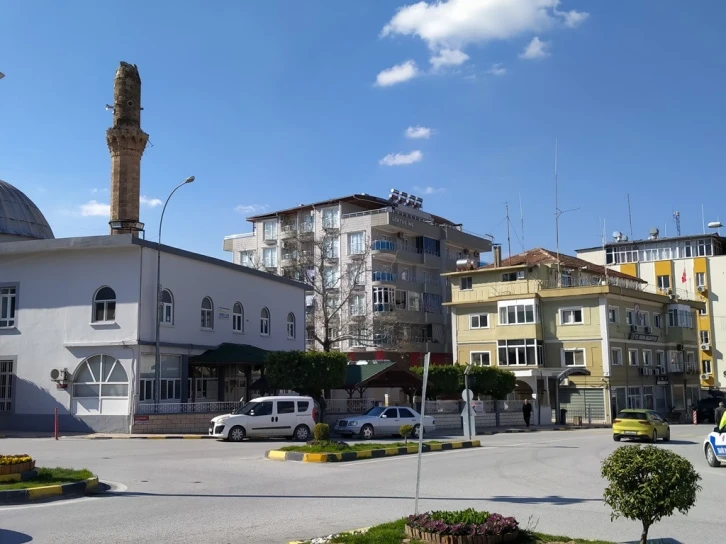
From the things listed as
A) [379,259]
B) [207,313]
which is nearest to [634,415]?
[207,313]

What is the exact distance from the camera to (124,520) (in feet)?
35.2

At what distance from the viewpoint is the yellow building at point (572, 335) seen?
5172 centimetres

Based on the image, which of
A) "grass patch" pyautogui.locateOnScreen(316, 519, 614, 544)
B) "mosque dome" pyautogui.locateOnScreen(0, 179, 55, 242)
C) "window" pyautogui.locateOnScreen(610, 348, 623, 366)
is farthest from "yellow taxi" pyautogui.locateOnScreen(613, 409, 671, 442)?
"mosque dome" pyautogui.locateOnScreen(0, 179, 55, 242)

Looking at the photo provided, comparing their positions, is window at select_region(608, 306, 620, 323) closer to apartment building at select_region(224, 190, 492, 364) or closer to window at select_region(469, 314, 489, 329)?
window at select_region(469, 314, 489, 329)

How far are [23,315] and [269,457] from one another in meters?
19.3

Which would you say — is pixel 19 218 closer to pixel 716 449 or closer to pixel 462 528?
pixel 716 449

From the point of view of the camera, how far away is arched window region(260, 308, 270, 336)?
4361 cm

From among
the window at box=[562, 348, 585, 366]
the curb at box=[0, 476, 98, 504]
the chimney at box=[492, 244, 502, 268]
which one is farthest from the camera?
the chimney at box=[492, 244, 502, 268]

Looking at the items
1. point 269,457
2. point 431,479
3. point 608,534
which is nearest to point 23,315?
point 269,457

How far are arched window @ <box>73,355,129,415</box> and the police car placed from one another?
22.9 m

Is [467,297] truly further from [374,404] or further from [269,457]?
[269,457]

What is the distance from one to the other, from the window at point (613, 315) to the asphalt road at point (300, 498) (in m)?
30.5

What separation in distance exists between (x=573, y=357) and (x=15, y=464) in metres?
44.3

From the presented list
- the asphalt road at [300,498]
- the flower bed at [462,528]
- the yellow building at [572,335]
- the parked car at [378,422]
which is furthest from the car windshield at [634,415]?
the flower bed at [462,528]
